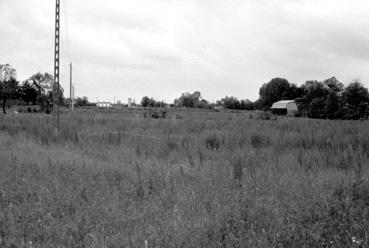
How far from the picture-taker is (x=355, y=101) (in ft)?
162

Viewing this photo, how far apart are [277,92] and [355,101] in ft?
184

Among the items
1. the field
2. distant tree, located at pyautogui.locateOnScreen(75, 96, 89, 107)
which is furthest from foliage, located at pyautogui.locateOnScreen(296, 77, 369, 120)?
distant tree, located at pyautogui.locateOnScreen(75, 96, 89, 107)

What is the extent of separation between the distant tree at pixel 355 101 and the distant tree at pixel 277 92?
5353 cm

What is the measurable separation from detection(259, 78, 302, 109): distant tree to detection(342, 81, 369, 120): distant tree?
5353 centimetres

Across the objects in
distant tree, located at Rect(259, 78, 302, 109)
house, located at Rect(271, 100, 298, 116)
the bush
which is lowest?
the bush

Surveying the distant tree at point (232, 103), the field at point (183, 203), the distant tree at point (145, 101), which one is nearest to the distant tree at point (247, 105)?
the distant tree at point (232, 103)

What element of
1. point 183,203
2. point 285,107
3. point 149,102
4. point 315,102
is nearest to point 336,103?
point 315,102

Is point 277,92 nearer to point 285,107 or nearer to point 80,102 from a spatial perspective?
point 285,107

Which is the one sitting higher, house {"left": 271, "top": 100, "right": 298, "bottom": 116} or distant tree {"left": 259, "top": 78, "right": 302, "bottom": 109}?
distant tree {"left": 259, "top": 78, "right": 302, "bottom": 109}

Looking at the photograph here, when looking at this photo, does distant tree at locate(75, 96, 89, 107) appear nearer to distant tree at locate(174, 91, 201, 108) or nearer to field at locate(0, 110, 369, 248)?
distant tree at locate(174, 91, 201, 108)

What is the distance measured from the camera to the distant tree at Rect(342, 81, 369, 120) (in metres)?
47.3

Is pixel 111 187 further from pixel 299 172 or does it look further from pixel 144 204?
pixel 299 172

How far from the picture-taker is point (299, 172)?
21.7 feet

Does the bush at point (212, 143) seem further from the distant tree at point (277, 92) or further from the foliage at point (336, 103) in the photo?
the distant tree at point (277, 92)
